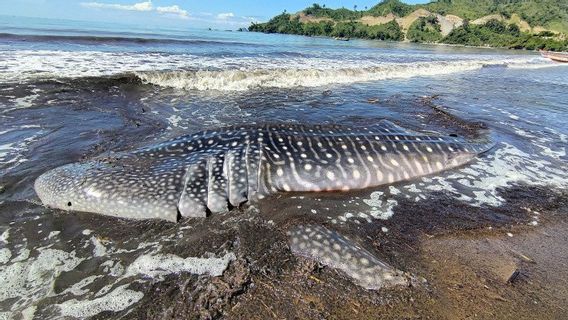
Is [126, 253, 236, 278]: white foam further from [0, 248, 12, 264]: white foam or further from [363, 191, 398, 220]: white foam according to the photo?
[363, 191, 398, 220]: white foam

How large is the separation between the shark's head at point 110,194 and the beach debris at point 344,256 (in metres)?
1.52

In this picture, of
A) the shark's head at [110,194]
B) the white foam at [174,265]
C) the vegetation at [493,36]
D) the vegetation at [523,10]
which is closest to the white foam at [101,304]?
the white foam at [174,265]

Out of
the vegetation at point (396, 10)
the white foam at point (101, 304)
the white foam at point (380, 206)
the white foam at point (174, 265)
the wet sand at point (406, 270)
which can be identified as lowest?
the white foam at point (101, 304)

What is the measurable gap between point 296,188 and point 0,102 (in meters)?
Answer: 8.26

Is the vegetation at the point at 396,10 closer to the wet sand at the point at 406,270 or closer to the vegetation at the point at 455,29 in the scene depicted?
the vegetation at the point at 455,29

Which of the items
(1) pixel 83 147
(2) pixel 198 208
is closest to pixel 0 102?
(1) pixel 83 147

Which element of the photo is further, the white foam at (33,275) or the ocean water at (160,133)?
the ocean water at (160,133)

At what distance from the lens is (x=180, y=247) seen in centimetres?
366

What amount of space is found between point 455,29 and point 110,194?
131 meters

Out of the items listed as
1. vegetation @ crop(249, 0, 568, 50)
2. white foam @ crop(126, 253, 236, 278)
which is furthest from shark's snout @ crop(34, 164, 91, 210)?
vegetation @ crop(249, 0, 568, 50)

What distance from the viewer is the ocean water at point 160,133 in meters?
3.31

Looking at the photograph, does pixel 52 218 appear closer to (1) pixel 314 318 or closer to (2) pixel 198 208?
(2) pixel 198 208

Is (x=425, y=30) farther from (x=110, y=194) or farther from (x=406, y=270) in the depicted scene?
(x=110, y=194)

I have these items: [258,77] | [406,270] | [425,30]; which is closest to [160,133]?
[406,270]
